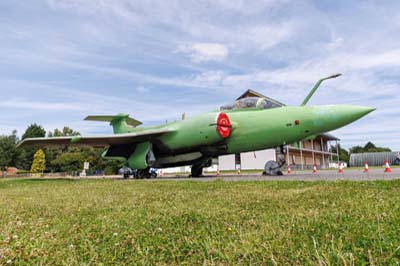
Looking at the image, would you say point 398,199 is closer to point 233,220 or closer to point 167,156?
point 233,220

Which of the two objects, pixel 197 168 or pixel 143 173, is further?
pixel 197 168

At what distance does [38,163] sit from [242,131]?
5888cm

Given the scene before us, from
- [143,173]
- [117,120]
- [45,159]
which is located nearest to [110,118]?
[117,120]

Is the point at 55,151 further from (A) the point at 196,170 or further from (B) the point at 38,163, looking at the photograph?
(A) the point at 196,170

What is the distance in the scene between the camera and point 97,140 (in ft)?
44.0

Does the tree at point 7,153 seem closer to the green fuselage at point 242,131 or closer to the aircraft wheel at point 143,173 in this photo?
the aircraft wheel at point 143,173

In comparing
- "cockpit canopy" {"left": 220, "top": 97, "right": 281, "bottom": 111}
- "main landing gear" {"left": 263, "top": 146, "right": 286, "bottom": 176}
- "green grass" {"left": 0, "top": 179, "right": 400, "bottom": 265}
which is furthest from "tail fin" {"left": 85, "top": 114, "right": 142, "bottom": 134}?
"green grass" {"left": 0, "top": 179, "right": 400, "bottom": 265}

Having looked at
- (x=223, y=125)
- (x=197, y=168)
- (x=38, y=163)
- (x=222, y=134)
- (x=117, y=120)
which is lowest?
(x=197, y=168)

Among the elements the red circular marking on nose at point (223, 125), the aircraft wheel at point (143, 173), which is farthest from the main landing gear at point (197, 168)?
the red circular marking on nose at point (223, 125)

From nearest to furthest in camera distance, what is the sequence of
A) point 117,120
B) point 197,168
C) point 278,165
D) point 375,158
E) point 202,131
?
point 278,165 < point 202,131 < point 197,168 < point 117,120 < point 375,158

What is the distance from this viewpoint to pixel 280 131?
9.85 meters

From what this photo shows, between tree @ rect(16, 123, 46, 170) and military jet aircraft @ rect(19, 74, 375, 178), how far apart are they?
53.6 meters

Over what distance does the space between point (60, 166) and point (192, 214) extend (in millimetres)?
64369

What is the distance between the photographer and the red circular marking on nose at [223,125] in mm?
10773
